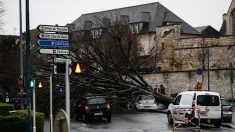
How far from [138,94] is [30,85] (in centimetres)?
2262

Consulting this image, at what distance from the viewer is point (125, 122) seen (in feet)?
105

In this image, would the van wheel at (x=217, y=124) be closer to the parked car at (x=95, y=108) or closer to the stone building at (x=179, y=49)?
the parked car at (x=95, y=108)

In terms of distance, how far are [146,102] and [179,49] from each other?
34721 millimetres

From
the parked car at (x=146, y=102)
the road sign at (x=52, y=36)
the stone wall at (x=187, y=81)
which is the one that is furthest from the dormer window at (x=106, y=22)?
the road sign at (x=52, y=36)

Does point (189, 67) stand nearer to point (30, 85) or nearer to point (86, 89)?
point (86, 89)

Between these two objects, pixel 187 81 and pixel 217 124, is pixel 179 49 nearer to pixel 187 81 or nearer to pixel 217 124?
pixel 187 81

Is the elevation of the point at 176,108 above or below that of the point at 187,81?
below

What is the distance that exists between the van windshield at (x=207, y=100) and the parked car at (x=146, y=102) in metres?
15.8

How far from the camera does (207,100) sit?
28484 millimetres

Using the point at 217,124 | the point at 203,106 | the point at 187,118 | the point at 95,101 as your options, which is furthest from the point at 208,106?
the point at 95,101

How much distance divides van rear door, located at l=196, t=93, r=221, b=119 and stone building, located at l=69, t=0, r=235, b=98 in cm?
1954

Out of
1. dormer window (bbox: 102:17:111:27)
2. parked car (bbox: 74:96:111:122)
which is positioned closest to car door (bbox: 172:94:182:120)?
parked car (bbox: 74:96:111:122)

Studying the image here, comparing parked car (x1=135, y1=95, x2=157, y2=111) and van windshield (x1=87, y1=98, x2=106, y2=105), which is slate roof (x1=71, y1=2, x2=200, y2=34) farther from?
van windshield (x1=87, y1=98, x2=106, y2=105)

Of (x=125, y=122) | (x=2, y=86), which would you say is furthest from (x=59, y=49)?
(x=2, y=86)
